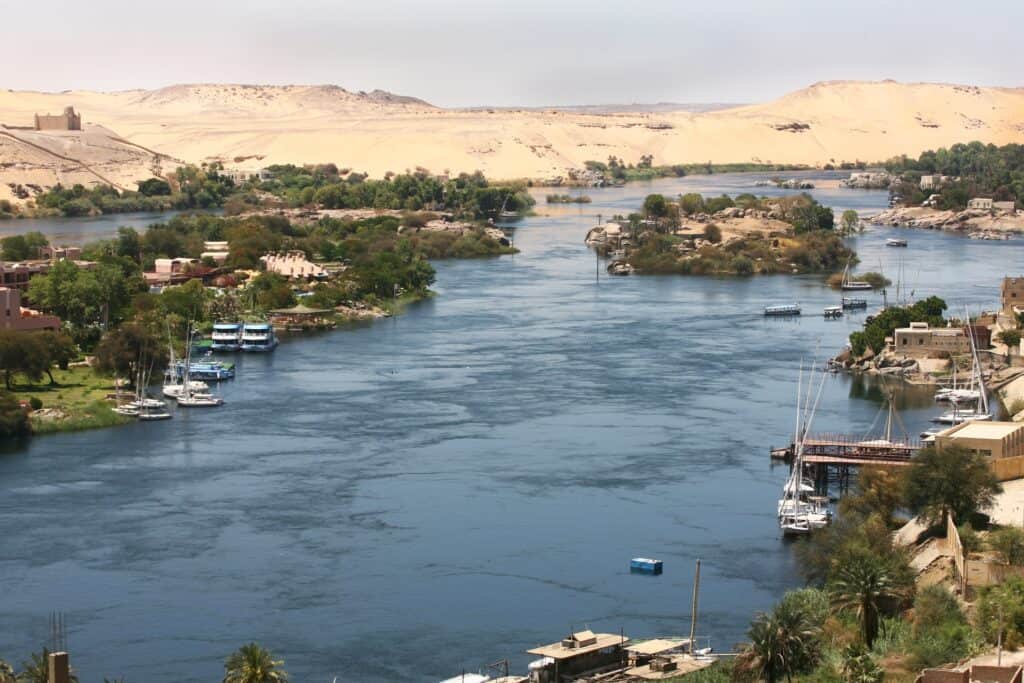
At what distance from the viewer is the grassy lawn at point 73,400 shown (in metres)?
21.5

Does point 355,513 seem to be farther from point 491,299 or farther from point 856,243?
point 856,243

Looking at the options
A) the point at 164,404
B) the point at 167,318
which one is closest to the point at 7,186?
the point at 167,318

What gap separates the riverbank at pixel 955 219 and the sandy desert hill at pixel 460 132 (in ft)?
81.2

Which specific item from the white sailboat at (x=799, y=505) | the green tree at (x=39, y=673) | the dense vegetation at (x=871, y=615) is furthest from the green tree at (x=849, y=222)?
the green tree at (x=39, y=673)

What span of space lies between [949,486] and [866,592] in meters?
2.61

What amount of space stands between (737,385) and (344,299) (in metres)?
10.3

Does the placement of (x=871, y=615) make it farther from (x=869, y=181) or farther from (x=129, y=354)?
(x=869, y=181)

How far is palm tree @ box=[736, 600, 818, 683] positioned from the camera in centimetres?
1171

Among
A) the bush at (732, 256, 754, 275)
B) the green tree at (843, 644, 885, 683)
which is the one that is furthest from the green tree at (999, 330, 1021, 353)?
the green tree at (843, 644, 885, 683)

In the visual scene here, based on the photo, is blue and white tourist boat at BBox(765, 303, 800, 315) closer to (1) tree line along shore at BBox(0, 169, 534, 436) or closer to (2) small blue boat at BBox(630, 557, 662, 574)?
(1) tree line along shore at BBox(0, 169, 534, 436)

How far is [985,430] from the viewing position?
17.0 m

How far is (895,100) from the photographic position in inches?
4102

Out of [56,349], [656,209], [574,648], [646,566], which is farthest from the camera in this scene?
[656,209]

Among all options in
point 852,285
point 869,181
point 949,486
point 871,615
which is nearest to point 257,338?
point 852,285
